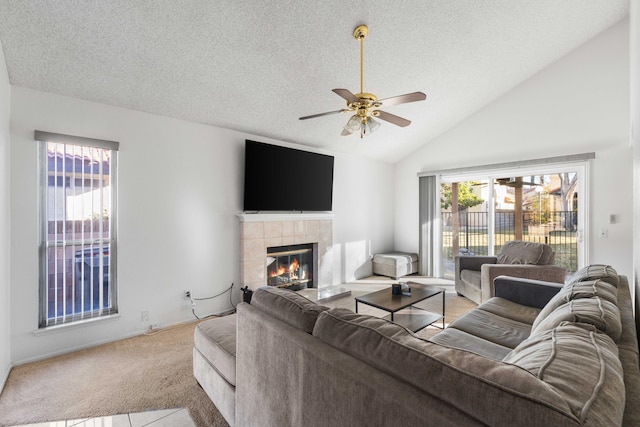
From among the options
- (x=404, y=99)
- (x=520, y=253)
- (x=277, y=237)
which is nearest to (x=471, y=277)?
(x=520, y=253)

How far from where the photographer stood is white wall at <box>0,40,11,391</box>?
2.23 m

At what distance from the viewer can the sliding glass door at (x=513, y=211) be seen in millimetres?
4328

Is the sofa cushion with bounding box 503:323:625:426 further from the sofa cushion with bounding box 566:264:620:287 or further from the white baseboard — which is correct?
the white baseboard

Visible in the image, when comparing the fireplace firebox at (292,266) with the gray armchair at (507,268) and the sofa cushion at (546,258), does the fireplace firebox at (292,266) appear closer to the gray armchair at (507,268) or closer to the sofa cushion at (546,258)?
the gray armchair at (507,268)

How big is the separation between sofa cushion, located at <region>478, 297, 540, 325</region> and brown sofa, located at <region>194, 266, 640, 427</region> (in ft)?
2.36

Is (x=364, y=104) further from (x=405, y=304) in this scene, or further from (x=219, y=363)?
(x=219, y=363)

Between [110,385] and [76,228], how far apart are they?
4.85 ft

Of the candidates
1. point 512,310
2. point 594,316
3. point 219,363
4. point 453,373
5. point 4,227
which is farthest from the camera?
point 512,310

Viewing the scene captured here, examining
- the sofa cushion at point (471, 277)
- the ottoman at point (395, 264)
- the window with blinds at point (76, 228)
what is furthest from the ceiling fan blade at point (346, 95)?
the ottoman at point (395, 264)

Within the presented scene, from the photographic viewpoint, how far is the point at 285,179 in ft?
14.2

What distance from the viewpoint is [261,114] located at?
3.71 meters

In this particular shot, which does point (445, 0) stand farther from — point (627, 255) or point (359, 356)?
point (627, 255)

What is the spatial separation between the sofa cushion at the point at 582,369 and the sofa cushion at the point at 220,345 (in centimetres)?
146

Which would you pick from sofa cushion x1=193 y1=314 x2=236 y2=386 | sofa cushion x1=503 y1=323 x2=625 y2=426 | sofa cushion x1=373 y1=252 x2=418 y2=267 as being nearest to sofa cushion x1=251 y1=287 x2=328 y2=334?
sofa cushion x1=193 y1=314 x2=236 y2=386
